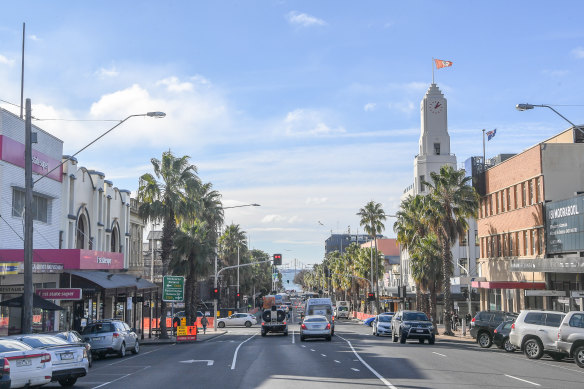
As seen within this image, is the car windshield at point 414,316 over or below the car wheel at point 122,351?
over

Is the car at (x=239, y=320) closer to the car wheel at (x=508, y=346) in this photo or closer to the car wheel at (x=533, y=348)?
the car wheel at (x=508, y=346)

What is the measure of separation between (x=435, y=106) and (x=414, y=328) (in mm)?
53745

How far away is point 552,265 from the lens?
36656mm

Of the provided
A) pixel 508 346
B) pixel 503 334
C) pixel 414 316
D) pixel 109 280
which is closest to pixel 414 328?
pixel 414 316

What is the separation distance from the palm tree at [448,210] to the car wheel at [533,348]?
19.1 m

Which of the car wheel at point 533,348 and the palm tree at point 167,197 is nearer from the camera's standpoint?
the car wheel at point 533,348

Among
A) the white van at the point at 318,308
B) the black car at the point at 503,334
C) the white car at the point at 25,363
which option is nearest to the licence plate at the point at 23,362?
the white car at the point at 25,363

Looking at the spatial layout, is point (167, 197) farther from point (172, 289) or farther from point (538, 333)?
point (538, 333)

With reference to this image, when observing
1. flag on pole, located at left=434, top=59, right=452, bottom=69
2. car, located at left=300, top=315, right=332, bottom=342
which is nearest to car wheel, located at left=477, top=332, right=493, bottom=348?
car, located at left=300, top=315, right=332, bottom=342

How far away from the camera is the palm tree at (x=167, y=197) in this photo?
4409 cm

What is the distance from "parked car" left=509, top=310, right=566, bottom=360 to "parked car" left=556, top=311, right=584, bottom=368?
0.78 metres

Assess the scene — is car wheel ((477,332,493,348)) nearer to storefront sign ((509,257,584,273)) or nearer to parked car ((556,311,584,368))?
storefront sign ((509,257,584,273))

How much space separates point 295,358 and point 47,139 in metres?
19.6

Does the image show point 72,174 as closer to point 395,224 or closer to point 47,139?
point 47,139
